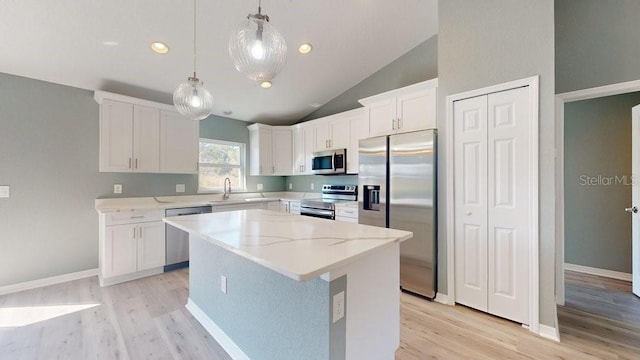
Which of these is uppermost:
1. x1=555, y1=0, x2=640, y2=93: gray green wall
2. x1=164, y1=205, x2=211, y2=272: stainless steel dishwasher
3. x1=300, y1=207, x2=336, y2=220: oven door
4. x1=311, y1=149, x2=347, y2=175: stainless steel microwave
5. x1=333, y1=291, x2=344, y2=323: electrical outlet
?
x1=555, y1=0, x2=640, y2=93: gray green wall

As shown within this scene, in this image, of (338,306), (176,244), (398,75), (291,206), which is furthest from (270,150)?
(338,306)

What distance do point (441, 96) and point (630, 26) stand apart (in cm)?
168

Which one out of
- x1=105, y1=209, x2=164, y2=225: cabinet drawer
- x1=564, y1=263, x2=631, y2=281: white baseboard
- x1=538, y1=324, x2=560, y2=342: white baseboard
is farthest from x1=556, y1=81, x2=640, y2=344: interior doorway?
x1=105, y1=209, x2=164, y2=225: cabinet drawer

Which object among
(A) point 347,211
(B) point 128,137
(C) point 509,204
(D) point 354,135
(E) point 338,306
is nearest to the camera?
(E) point 338,306

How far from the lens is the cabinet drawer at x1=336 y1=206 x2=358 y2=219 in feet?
11.6

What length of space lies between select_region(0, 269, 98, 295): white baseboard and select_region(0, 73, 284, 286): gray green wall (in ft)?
0.15

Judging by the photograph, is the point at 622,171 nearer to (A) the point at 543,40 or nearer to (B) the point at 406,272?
(A) the point at 543,40

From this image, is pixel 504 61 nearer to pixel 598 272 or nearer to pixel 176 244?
pixel 598 272

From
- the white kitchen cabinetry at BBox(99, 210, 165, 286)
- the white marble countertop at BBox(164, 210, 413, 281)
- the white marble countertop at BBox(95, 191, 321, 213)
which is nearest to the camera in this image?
the white marble countertop at BBox(164, 210, 413, 281)

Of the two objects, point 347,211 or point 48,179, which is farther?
point 347,211

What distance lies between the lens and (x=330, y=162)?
4.24 meters

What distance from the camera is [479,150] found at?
244 centimetres

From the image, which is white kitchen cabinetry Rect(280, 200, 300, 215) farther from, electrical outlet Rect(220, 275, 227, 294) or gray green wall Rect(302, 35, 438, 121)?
electrical outlet Rect(220, 275, 227, 294)

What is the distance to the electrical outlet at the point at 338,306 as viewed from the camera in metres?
1.23
